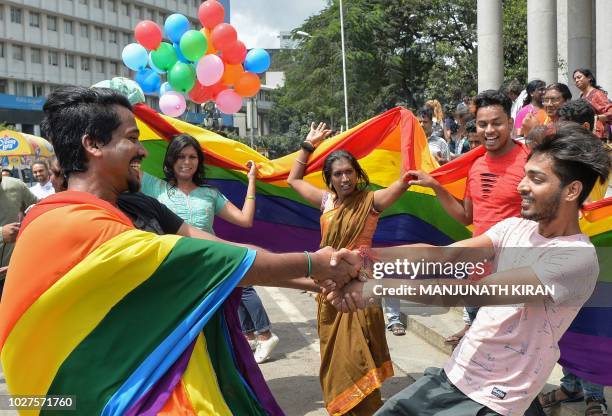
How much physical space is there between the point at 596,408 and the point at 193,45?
9142 millimetres

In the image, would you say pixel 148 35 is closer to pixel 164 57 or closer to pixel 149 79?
pixel 164 57

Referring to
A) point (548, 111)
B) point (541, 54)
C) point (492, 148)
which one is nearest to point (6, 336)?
point (492, 148)

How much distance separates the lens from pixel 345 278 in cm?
304

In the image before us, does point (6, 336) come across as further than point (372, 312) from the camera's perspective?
No

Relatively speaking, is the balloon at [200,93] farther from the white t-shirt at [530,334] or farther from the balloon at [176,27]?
the white t-shirt at [530,334]

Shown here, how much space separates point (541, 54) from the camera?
1529 centimetres

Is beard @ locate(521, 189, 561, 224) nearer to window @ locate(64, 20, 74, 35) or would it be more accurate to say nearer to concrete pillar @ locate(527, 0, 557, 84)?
concrete pillar @ locate(527, 0, 557, 84)

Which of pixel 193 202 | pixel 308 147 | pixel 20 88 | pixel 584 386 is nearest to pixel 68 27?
pixel 20 88

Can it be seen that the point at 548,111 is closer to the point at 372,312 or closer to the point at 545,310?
the point at 372,312

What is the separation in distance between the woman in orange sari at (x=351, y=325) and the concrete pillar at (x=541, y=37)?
11.0 metres

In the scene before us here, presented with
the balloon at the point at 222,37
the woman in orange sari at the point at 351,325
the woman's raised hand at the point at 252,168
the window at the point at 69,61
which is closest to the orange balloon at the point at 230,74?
the balloon at the point at 222,37

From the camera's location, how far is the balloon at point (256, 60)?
12.8 m

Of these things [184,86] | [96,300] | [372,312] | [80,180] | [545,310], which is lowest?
[372,312]

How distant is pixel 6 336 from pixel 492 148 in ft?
10.9
